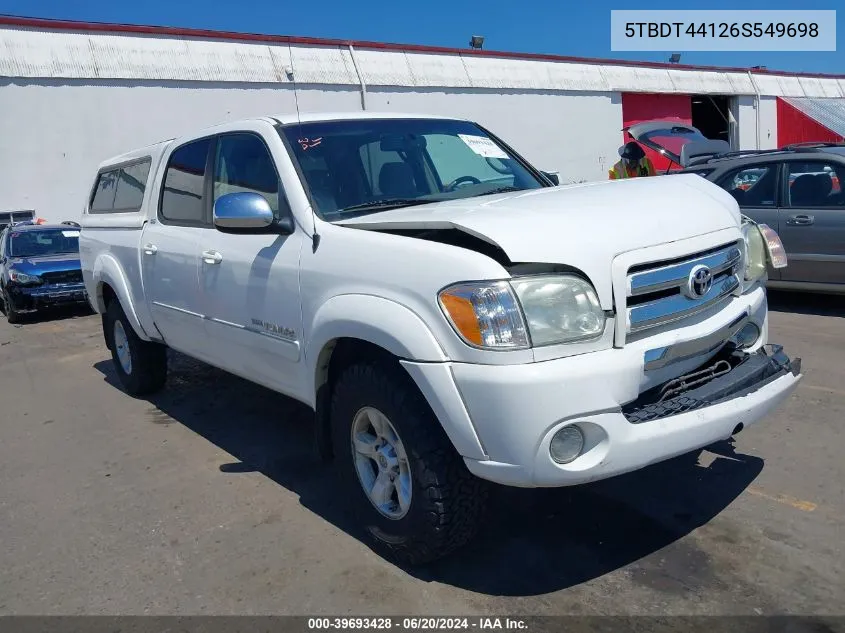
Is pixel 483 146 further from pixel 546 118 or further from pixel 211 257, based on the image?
pixel 546 118

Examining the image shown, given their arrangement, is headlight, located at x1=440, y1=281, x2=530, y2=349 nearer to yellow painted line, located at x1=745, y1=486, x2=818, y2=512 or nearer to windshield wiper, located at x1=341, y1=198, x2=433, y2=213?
windshield wiper, located at x1=341, y1=198, x2=433, y2=213

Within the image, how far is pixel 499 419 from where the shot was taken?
2.76m

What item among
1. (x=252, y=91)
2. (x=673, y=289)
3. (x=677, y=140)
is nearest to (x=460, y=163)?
(x=673, y=289)

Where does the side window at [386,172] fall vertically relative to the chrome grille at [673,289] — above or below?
above

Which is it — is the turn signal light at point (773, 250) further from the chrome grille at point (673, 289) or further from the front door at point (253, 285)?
the front door at point (253, 285)

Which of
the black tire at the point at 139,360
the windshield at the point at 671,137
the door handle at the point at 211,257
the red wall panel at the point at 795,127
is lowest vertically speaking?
the black tire at the point at 139,360

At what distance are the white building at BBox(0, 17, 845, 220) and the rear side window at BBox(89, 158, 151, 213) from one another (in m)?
7.39

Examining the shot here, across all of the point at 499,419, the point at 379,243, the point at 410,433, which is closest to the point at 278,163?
the point at 379,243

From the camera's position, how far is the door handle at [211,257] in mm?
4371

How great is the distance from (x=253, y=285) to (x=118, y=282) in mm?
2310

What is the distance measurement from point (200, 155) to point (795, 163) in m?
5.94

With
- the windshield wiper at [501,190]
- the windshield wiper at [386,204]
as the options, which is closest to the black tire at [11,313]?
the windshield wiper at [386,204]

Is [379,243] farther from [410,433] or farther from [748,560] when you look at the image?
[748,560]

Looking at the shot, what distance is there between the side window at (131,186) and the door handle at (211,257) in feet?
4.91
